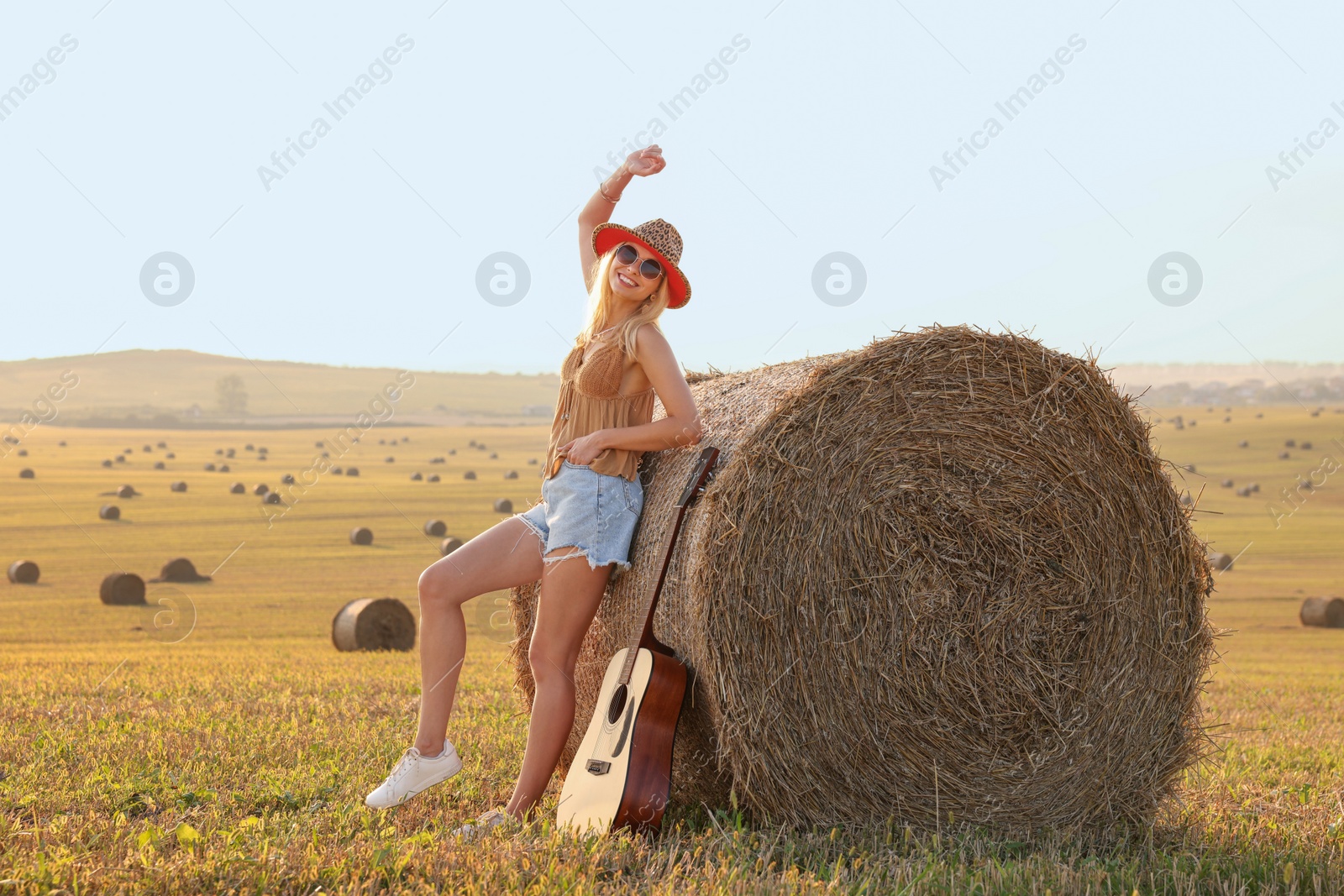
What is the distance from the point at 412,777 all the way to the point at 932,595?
2.35 meters

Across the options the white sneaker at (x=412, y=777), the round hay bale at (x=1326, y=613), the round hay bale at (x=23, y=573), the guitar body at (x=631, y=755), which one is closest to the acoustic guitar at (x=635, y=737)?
the guitar body at (x=631, y=755)

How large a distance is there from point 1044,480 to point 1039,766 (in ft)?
4.17

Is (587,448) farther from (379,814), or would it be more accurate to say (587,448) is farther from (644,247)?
(379,814)

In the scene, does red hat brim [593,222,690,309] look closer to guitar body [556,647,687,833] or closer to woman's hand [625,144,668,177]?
woman's hand [625,144,668,177]

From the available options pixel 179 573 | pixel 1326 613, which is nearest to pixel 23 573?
pixel 179 573

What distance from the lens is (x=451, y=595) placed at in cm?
459

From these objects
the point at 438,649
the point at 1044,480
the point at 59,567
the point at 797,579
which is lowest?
the point at 59,567

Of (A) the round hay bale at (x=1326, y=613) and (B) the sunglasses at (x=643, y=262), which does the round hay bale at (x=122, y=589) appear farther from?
(A) the round hay bale at (x=1326, y=613)

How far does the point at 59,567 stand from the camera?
2155cm

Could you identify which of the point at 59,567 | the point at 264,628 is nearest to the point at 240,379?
the point at 59,567

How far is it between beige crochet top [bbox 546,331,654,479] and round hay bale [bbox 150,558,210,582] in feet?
57.1

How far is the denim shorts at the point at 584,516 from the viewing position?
182 inches

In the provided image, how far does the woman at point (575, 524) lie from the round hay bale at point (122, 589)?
1528cm

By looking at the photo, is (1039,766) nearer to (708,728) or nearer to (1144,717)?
(1144,717)
